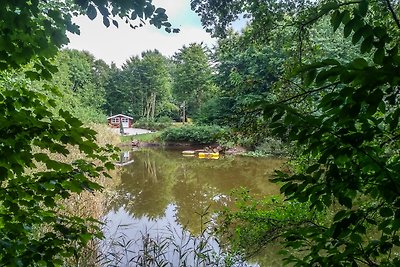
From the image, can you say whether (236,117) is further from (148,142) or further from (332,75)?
(148,142)

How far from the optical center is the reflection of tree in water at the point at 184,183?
8.67 m

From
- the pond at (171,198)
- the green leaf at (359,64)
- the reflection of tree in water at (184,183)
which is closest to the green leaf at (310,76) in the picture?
the green leaf at (359,64)

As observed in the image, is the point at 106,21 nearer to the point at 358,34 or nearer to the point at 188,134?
the point at 358,34

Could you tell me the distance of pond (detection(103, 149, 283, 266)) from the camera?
502cm

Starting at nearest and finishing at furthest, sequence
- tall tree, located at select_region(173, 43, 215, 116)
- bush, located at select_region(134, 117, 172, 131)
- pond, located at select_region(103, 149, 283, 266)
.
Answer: pond, located at select_region(103, 149, 283, 266)
tall tree, located at select_region(173, 43, 215, 116)
bush, located at select_region(134, 117, 172, 131)

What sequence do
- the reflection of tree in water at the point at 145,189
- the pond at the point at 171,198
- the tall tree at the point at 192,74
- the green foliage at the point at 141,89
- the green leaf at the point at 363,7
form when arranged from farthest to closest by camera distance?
the green foliage at the point at 141,89 < the tall tree at the point at 192,74 < the reflection of tree in water at the point at 145,189 < the pond at the point at 171,198 < the green leaf at the point at 363,7

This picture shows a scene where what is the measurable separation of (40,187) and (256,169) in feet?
41.1

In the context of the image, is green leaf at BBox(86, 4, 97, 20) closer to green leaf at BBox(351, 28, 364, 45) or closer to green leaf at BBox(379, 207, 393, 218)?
green leaf at BBox(351, 28, 364, 45)

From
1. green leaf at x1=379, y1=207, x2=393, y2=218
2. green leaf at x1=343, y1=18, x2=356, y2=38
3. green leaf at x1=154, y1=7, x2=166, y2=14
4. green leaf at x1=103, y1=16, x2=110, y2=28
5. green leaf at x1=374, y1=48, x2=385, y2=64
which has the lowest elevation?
green leaf at x1=379, y1=207, x2=393, y2=218

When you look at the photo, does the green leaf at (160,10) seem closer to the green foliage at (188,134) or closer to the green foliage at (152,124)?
the green foliage at (188,134)

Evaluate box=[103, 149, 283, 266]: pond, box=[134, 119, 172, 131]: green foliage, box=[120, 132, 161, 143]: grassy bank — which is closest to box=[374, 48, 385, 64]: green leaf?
box=[103, 149, 283, 266]: pond

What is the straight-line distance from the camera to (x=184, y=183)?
11.6 m

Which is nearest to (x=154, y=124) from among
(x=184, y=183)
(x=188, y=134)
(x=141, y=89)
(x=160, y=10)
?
(x=141, y=89)

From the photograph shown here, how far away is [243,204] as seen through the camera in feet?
12.1
